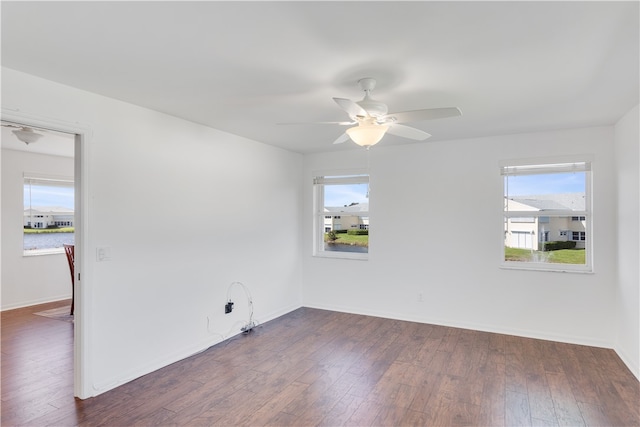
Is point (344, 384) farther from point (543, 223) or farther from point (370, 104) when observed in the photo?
point (543, 223)

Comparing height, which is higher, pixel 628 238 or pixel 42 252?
pixel 628 238

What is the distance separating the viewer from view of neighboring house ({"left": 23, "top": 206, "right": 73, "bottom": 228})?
5.62 meters

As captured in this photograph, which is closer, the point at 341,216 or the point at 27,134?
the point at 27,134

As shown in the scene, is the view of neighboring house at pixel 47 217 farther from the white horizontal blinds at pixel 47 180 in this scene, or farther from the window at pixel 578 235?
the window at pixel 578 235

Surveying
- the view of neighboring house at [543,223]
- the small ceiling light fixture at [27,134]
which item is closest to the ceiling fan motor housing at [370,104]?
the view of neighboring house at [543,223]

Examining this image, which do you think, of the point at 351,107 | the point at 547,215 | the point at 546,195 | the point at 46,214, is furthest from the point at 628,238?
the point at 46,214

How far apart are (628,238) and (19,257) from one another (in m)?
7.69

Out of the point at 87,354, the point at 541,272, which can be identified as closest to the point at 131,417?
the point at 87,354

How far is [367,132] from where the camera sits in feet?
8.59

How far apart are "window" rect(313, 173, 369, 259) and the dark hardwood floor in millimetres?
1478

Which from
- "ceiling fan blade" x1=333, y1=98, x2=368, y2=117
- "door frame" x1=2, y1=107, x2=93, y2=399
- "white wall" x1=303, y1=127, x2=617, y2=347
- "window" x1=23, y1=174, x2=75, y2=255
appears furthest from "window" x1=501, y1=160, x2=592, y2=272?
"window" x1=23, y1=174, x2=75, y2=255

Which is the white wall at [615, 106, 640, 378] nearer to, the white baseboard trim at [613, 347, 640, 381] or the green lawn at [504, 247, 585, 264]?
the white baseboard trim at [613, 347, 640, 381]

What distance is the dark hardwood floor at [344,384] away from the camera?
2475 mm

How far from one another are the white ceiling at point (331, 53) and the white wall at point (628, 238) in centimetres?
38
